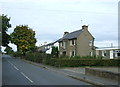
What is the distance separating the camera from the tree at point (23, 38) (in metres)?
72.8

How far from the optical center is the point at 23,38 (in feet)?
240

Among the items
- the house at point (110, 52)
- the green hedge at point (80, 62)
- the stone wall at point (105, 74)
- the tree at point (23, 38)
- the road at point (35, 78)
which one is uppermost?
the tree at point (23, 38)

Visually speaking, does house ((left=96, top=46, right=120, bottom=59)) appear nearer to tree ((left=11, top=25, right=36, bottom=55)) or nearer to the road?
tree ((left=11, top=25, right=36, bottom=55))

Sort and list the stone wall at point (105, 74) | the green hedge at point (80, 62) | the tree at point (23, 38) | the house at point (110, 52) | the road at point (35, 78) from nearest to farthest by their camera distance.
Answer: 1. the stone wall at point (105, 74)
2. the road at point (35, 78)
3. the green hedge at point (80, 62)
4. the house at point (110, 52)
5. the tree at point (23, 38)

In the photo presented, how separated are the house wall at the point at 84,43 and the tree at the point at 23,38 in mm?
20384

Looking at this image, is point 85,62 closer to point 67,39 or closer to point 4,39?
point 67,39

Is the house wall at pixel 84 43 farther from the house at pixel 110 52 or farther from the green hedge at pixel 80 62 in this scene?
the green hedge at pixel 80 62

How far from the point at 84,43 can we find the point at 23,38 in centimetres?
2182

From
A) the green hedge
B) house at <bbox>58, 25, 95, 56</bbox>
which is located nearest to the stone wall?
the green hedge

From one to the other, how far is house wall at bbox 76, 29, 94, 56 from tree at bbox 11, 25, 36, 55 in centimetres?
2038

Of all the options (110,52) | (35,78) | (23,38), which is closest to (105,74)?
(35,78)

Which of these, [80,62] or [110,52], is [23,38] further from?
[80,62]

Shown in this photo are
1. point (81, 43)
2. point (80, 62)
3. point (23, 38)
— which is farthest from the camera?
point (23, 38)

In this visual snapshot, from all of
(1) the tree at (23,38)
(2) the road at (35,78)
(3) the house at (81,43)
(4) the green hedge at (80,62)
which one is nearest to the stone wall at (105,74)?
(2) the road at (35,78)
